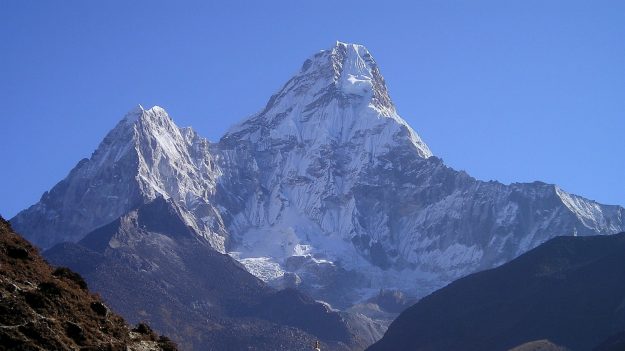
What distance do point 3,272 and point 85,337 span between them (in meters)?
5.83

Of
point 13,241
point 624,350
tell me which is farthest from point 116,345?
point 624,350

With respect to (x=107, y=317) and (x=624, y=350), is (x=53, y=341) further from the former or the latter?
(x=624, y=350)

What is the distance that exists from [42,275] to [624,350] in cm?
13748

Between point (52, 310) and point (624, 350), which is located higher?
point (624, 350)

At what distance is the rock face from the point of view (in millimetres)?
56375

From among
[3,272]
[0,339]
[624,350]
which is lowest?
[0,339]

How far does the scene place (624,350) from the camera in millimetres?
185125

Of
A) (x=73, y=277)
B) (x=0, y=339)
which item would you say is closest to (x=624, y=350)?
(x=73, y=277)

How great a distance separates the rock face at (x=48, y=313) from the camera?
5638cm

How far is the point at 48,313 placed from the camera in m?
59.2

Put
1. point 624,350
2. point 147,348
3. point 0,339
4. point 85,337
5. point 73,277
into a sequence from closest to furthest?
point 0,339
point 85,337
point 147,348
point 73,277
point 624,350

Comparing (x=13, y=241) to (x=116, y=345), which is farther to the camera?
(x=13, y=241)

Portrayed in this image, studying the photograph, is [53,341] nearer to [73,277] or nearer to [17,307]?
[17,307]

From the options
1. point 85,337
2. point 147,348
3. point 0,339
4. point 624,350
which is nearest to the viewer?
point 0,339
